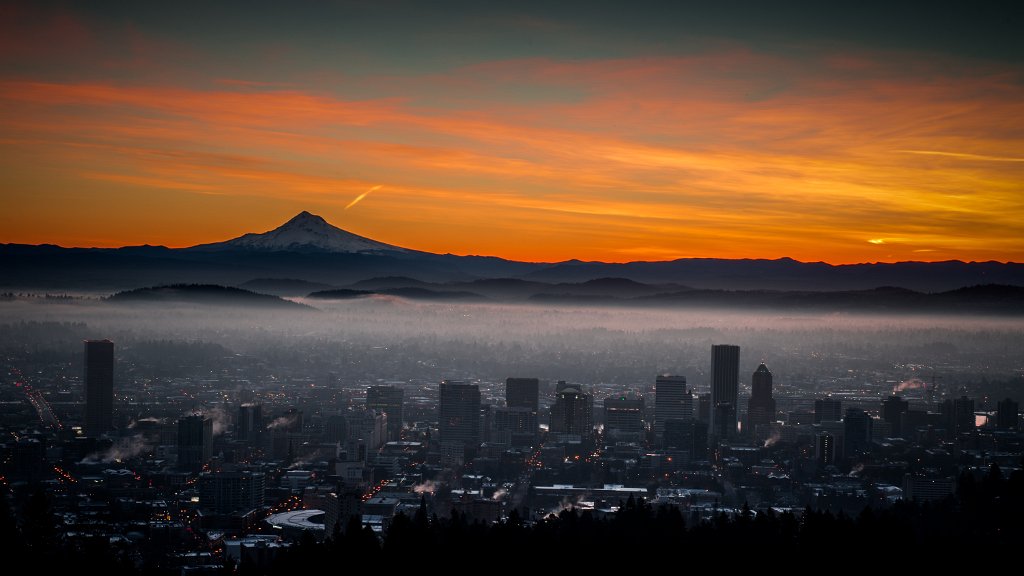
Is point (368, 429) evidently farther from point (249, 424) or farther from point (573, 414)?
point (573, 414)

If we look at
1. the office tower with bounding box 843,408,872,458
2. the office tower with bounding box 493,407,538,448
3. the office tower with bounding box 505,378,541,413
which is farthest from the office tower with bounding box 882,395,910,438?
the office tower with bounding box 505,378,541,413

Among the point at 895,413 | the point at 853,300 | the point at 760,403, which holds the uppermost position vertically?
the point at 853,300

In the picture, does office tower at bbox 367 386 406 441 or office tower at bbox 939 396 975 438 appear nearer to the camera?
office tower at bbox 939 396 975 438

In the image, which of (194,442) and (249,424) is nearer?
(194,442)

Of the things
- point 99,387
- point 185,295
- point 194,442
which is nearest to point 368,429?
point 194,442

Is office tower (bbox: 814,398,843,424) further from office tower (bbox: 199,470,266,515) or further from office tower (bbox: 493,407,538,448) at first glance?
office tower (bbox: 199,470,266,515)
